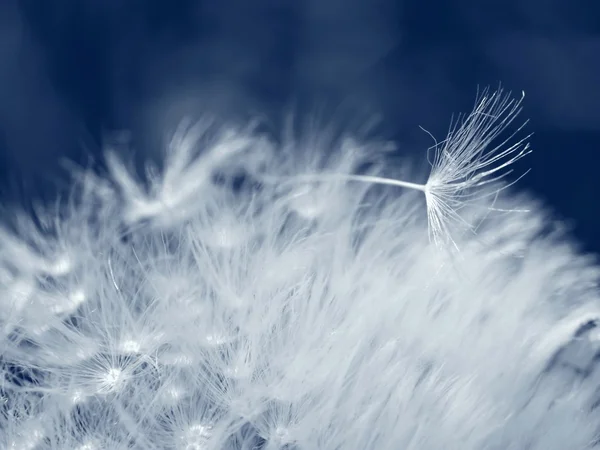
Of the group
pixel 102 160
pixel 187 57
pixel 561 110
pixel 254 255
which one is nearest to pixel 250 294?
pixel 254 255

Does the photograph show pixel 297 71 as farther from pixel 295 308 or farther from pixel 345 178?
pixel 295 308

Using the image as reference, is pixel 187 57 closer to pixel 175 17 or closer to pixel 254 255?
pixel 175 17

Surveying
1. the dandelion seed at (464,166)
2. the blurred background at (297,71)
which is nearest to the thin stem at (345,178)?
the dandelion seed at (464,166)

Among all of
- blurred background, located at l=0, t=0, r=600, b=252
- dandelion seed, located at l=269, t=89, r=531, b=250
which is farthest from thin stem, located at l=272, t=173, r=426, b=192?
blurred background, located at l=0, t=0, r=600, b=252

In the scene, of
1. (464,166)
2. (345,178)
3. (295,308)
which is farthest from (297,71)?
(295,308)

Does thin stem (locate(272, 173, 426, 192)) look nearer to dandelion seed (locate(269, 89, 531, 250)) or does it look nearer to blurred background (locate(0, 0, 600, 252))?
dandelion seed (locate(269, 89, 531, 250))
